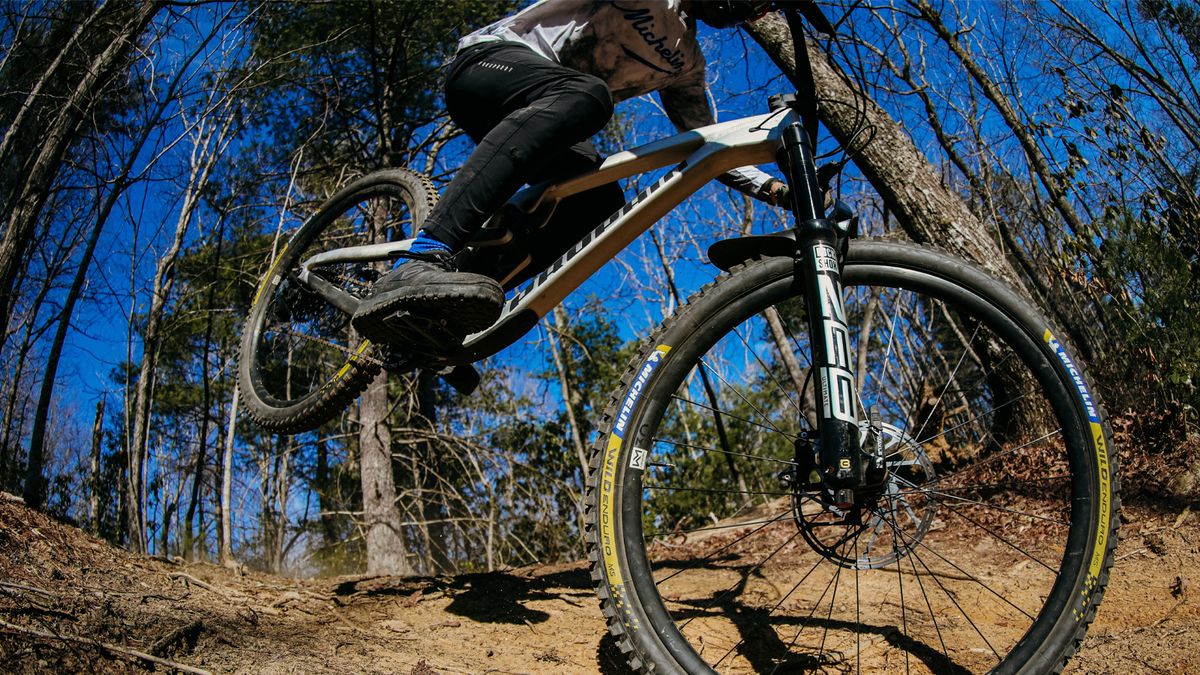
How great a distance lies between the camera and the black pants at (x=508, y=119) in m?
2.27

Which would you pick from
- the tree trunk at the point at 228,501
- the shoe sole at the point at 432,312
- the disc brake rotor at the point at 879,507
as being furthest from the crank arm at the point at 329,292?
the tree trunk at the point at 228,501

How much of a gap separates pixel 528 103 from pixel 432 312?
0.73 meters

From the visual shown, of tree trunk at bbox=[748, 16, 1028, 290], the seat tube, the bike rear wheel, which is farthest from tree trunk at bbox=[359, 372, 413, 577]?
the seat tube

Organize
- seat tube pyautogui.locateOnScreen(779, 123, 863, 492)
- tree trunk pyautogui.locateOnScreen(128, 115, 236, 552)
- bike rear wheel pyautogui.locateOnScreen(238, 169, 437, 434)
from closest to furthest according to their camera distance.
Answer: seat tube pyautogui.locateOnScreen(779, 123, 863, 492) → bike rear wheel pyautogui.locateOnScreen(238, 169, 437, 434) → tree trunk pyautogui.locateOnScreen(128, 115, 236, 552)

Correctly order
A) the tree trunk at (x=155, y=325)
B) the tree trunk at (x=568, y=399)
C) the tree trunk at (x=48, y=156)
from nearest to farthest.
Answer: the tree trunk at (x=48, y=156), the tree trunk at (x=155, y=325), the tree trunk at (x=568, y=399)

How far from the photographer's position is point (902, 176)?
4824 millimetres

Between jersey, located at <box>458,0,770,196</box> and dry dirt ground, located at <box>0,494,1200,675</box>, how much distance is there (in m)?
1.81

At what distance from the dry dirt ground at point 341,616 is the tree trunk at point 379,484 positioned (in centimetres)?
467

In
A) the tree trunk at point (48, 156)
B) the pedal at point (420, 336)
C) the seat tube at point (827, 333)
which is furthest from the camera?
the tree trunk at point (48, 156)

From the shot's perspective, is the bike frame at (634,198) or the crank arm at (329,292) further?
the crank arm at (329,292)

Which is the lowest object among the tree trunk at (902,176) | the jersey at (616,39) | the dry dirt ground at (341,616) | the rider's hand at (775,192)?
the dry dirt ground at (341,616)

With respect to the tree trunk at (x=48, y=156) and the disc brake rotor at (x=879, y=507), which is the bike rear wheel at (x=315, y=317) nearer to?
the tree trunk at (x=48, y=156)

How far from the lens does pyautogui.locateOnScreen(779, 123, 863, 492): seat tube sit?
1.84 meters

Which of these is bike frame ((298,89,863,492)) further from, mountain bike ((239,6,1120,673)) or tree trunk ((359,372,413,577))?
tree trunk ((359,372,413,577))
